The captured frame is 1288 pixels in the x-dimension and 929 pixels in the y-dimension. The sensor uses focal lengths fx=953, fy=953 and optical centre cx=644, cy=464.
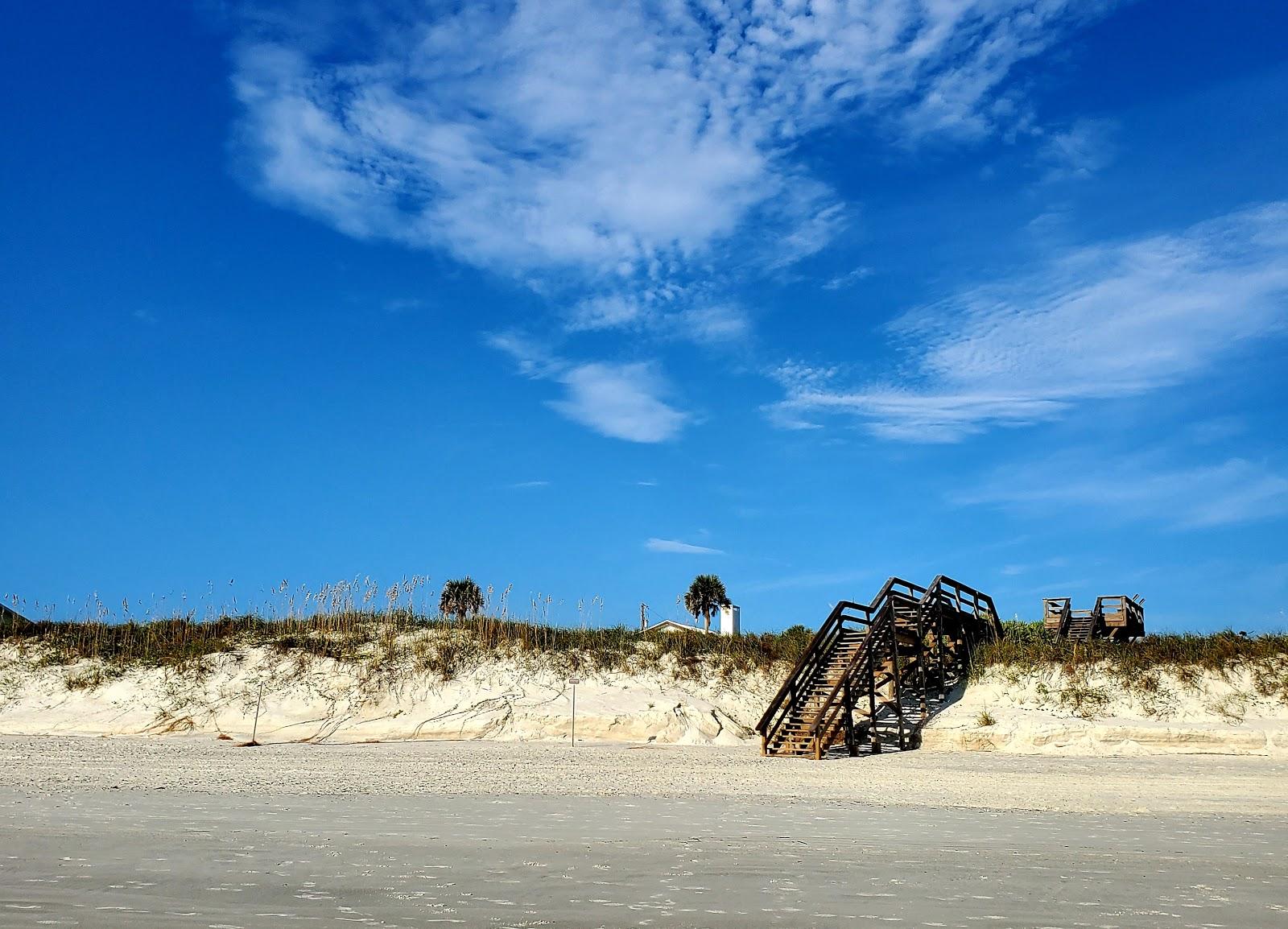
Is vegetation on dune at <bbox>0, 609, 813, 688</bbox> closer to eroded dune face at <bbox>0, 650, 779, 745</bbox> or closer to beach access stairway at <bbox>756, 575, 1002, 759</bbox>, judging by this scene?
eroded dune face at <bbox>0, 650, 779, 745</bbox>

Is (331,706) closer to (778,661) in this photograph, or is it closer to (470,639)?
(470,639)

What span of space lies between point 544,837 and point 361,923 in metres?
3.66

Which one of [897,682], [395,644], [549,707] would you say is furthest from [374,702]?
[897,682]

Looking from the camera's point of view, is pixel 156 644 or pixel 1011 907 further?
pixel 156 644

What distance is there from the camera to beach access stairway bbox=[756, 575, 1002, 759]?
20406mm

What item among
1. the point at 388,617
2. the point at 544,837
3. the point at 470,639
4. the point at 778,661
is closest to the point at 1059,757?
the point at 778,661

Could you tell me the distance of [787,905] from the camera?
23.9 ft

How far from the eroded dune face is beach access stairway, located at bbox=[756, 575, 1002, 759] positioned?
3.46 metres

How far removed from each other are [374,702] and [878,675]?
44.3 feet

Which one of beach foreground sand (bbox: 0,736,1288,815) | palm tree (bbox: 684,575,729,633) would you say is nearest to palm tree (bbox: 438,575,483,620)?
palm tree (bbox: 684,575,729,633)

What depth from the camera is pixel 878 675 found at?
2328 cm

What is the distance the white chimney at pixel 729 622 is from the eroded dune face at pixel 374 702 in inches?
123

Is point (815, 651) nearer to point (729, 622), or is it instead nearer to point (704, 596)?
point (729, 622)

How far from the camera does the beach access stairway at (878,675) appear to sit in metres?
20.4
